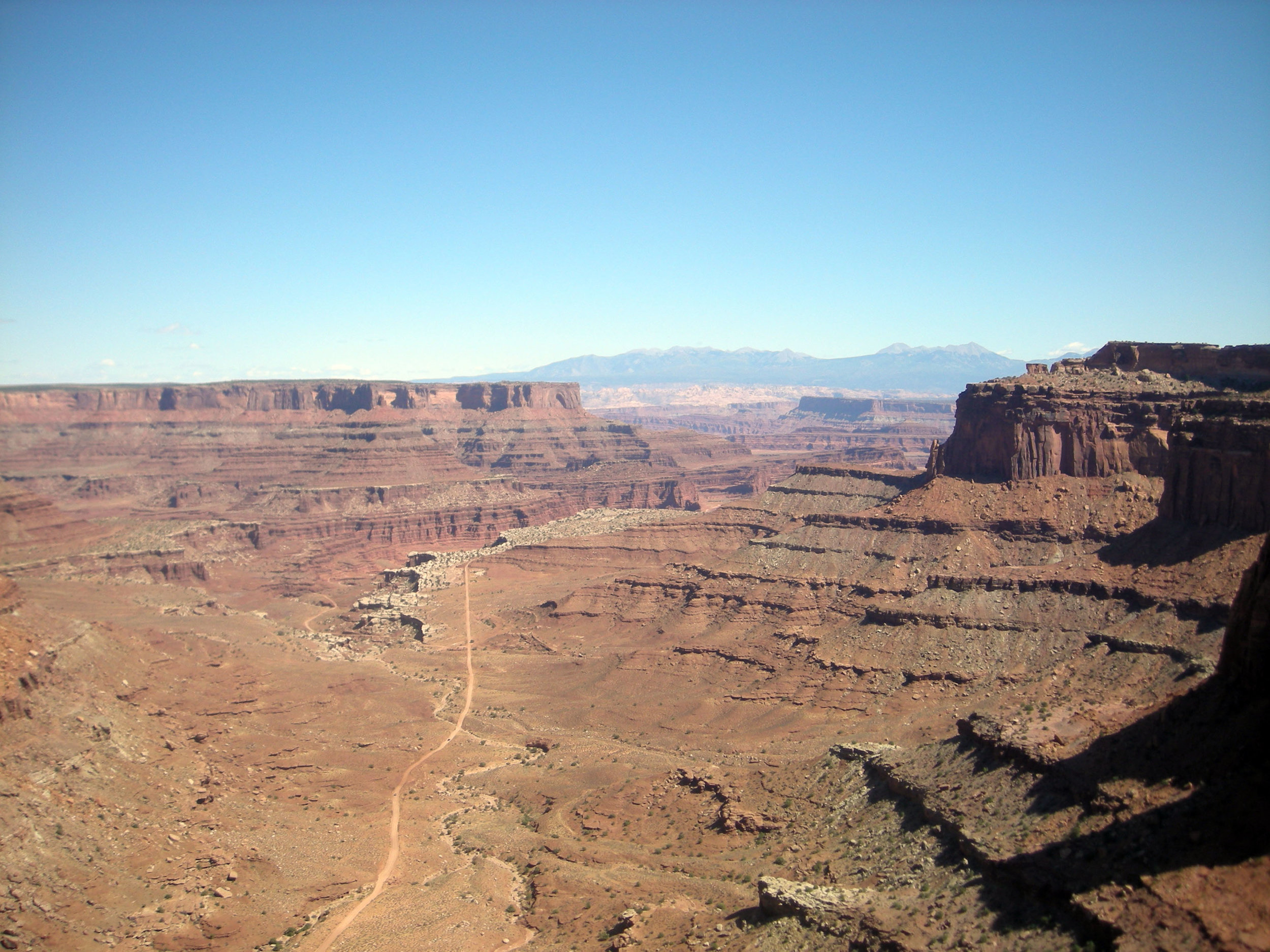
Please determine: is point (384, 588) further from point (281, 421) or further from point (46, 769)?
point (281, 421)

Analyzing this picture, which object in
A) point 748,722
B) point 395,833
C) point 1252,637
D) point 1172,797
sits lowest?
point 395,833

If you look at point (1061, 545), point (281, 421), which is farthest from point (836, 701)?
point (281, 421)

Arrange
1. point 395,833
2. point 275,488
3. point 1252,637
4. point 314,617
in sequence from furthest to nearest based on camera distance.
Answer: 1. point 275,488
2. point 314,617
3. point 395,833
4. point 1252,637

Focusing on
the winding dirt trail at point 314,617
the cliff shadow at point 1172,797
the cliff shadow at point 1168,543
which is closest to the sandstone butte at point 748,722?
the cliff shadow at point 1172,797

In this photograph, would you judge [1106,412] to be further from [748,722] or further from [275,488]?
[275,488]

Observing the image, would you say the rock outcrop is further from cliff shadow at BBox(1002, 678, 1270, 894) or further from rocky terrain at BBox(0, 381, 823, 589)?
rocky terrain at BBox(0, 381, 823, 589)

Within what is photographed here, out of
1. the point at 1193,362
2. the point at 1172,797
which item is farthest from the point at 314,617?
the point at 1172,797
